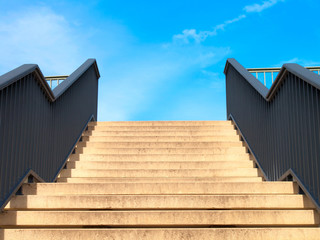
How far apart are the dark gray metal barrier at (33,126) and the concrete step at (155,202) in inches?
14.6

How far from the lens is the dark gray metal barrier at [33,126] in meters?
3.21

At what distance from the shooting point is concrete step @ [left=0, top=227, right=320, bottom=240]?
2744 mm

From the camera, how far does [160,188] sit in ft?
11.5

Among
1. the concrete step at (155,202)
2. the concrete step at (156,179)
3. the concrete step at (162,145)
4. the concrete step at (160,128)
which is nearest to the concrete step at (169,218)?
the concrete step at (155,202)

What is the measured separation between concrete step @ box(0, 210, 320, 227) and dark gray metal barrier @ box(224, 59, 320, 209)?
0.41m

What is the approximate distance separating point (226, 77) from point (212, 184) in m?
4.54

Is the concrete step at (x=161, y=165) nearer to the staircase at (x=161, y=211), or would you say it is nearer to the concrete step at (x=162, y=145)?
the staircase at (x=161, y=211)

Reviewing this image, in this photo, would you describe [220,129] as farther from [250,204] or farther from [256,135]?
[250,204]

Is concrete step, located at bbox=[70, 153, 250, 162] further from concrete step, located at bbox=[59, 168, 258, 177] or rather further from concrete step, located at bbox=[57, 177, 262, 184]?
concrete step, located at bbox=[57, 177, 262, 184]

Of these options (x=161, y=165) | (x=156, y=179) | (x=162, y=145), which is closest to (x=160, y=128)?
(x=162, y=145)

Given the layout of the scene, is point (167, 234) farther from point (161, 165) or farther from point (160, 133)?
point (160, 133)

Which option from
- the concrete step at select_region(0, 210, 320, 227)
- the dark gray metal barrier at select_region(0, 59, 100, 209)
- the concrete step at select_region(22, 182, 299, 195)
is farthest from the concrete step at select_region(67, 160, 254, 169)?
the concrete step at select_region(0, 210, 320, 227)

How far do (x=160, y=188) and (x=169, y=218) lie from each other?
565 millimetres

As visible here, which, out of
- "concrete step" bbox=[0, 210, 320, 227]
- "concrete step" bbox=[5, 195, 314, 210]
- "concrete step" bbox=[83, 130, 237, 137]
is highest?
"concrete step" bbox=[83, 130, 237, 137]
